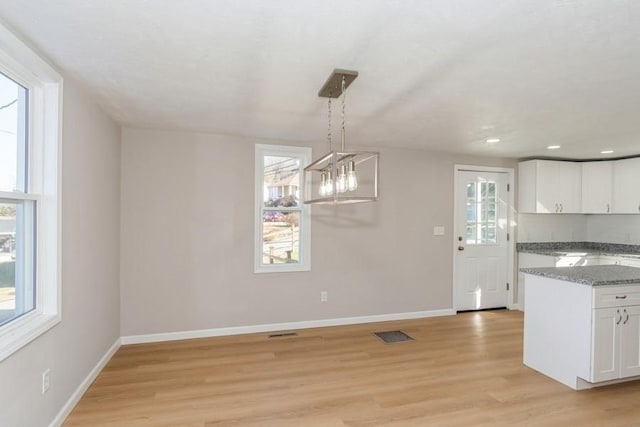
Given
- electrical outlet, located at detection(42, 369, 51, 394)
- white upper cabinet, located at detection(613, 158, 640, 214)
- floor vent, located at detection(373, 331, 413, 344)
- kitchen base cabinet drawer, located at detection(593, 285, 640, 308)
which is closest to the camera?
electrical outlet, located at detection(42, 369, 51, 394)

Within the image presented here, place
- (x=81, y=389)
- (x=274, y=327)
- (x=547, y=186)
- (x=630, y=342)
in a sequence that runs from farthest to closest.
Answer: (x=547, y=186), (x=274, y=327), (x=630, y=342), (x=81, y=389)

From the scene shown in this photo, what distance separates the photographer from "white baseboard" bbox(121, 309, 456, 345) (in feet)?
12.3

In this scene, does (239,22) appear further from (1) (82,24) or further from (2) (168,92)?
(2) (168,92)

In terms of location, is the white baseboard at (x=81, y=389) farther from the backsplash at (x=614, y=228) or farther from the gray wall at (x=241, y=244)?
the backsplash at (x=614, y=228)

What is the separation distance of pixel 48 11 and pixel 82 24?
0.45 ft

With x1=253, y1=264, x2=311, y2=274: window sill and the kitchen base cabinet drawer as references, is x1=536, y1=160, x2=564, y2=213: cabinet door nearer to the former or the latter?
the kitchen base cabinet drawer

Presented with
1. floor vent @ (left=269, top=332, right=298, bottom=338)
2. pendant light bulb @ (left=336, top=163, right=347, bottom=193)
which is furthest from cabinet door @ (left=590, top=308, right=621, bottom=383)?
floor vent @ (left=269, top=332, right=298, bottom=338)

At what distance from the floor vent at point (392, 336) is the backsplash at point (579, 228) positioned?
2.61 meters

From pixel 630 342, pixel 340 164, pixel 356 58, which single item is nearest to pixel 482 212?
pixel 630 342

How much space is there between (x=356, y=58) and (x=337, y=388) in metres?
2.48

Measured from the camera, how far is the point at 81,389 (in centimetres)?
259

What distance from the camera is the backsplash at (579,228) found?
5227mm

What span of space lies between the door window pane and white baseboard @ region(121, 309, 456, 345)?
226cm

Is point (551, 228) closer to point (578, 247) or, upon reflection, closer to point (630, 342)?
point (578, 247)
